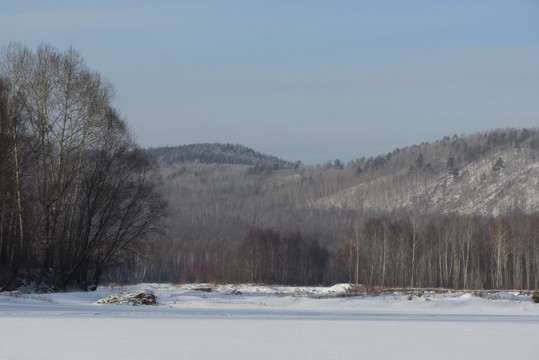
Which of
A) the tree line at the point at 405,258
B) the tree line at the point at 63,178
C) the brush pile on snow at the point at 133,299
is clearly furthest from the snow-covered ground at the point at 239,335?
the tree line at the point at 405,258

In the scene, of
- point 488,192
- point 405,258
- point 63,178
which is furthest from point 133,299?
point 488,192

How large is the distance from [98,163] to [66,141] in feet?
10.2

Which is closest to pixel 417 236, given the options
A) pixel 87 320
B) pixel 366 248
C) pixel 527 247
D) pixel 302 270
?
pixel 366 248

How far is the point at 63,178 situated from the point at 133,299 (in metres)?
9.93

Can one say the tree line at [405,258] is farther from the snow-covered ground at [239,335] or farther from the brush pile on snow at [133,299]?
the snow-covered ground at [239,335]

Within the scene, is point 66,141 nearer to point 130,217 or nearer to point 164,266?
point 130,217

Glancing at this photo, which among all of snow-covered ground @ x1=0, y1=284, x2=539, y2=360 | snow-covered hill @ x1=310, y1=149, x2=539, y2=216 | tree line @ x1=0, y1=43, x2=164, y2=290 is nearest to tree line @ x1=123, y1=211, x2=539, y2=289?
tree line @ x1=0, y1=43, x2=164, y2=290

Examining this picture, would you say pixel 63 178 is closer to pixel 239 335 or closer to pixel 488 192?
pixel 239 335

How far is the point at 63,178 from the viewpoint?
Answer: 34.2m

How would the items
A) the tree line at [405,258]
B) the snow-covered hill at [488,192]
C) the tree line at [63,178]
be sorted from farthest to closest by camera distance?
the snow-covered hill at [488,192], the tree line at [405,258], the tree line at [63,178]

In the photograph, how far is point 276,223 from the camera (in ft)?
619

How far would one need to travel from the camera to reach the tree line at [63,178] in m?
32.2

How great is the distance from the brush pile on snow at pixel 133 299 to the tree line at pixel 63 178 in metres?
6.41

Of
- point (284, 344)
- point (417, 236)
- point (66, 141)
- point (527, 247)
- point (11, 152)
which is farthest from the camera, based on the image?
point (417, 236)
